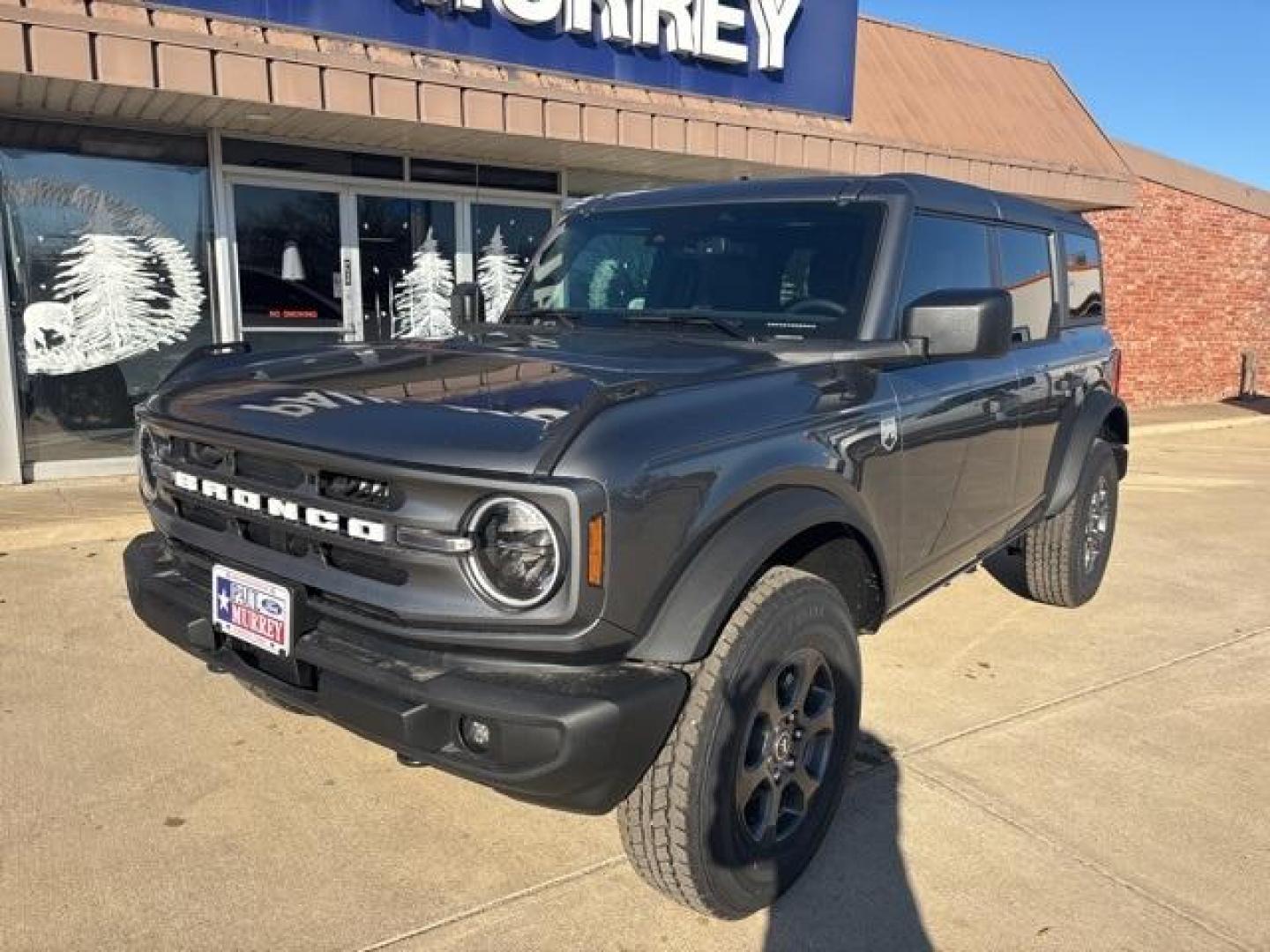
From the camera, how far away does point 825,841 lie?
2.92m

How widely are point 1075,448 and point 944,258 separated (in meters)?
1.52

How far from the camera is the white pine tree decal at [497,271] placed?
31.8 feet

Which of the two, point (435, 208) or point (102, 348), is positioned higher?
point (435, 208)

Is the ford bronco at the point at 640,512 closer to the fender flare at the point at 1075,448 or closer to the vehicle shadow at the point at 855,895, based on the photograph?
the vehicle shadow at the point at 855,895

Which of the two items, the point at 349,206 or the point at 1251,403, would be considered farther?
the point at 1251,403

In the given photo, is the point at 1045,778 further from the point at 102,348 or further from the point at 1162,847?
the point at 102,348

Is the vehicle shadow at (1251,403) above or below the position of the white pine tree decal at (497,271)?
below

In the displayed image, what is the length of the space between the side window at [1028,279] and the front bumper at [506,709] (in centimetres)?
271

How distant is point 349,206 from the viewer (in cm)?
876

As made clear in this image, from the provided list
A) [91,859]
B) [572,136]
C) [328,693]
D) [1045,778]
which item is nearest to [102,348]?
[572,136]

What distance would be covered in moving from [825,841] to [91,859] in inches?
79.9

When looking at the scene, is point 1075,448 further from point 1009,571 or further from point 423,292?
point 423,292

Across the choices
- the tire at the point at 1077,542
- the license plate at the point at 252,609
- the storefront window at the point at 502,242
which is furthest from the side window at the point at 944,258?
the storefront window at the point at 502,242

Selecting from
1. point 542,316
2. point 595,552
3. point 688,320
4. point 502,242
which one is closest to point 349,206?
point 502,242
